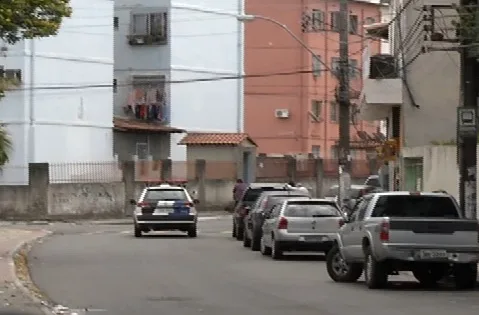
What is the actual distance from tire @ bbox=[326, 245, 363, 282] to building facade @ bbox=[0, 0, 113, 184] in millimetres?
35060

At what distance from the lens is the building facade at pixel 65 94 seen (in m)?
57.6

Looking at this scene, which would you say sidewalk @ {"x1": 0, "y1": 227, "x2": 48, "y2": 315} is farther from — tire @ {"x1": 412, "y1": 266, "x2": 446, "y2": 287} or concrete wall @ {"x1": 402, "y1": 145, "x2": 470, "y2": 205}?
concrete wall @ {"x1": 402, "y1": 145, "x2": 470, "y2": 205}

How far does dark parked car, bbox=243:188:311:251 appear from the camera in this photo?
3319 centimetres

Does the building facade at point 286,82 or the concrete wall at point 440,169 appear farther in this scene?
the building facade at point 286,82

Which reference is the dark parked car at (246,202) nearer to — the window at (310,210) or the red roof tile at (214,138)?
the window at (310,210)

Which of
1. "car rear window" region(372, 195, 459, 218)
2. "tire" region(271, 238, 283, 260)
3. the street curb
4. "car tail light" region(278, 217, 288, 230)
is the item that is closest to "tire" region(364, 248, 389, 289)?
"car rear window" region(372, 195, 459, 218)

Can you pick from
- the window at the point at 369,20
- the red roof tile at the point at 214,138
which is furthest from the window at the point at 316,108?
the red roof tile at the point at 214,138

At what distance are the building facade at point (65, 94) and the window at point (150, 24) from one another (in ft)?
12.7

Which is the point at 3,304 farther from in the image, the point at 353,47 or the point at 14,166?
the point at 353,47

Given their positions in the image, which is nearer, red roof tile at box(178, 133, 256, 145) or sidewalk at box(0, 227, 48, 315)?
sidewalk at box(0, 227, 48, 315)

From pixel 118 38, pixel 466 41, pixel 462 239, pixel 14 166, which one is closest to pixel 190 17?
pixel 118 38

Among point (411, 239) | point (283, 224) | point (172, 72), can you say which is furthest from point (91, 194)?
point (411, 239)

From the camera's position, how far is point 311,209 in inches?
1167

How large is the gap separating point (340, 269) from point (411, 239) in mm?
2558
